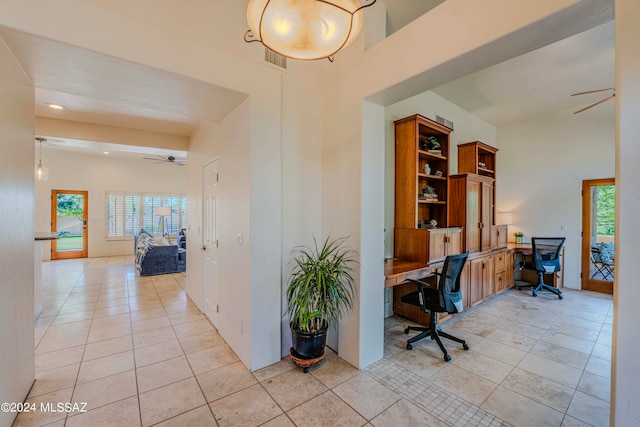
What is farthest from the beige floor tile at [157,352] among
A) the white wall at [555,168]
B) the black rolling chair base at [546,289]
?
the white wall at [555,168]

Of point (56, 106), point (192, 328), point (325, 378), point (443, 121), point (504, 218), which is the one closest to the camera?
point (325, 378)

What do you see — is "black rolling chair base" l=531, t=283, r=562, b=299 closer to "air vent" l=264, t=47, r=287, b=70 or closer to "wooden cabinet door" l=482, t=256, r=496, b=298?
"wooden cabinet door" l=482, t=256, r=496, b=298

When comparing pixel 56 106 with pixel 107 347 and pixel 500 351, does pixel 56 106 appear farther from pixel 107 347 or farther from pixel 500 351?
pixel 500 351

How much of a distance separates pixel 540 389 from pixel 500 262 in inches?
114

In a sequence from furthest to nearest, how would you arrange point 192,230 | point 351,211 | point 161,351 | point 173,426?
point 192,230 < point 161,351 < point 351,211 < point 173,426

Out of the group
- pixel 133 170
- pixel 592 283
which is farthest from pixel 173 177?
pixel 592 283

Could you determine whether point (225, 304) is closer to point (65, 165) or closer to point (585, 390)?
point (585, 390)

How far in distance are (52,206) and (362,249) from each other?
991 centimetres

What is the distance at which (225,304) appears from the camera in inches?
119

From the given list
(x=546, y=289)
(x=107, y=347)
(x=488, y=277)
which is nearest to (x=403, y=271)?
(x=488, y=277)

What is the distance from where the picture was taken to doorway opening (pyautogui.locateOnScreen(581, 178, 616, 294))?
4953 millimetres

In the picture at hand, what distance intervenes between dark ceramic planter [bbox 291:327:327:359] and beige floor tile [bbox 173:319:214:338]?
151cm

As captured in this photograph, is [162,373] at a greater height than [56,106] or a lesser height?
lesser

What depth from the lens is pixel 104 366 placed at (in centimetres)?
255
